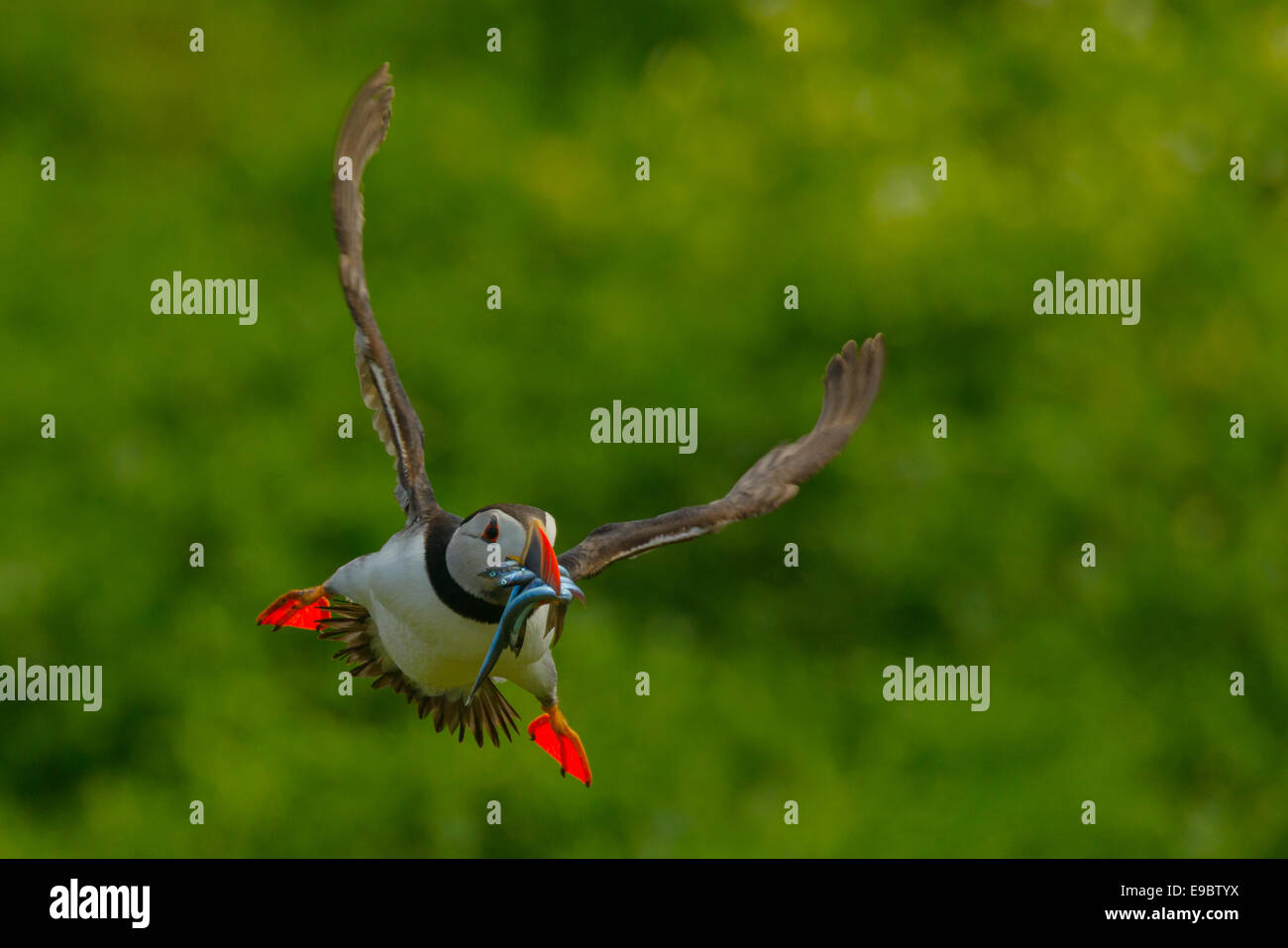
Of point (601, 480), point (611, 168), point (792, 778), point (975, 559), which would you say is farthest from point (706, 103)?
point (792, 778)

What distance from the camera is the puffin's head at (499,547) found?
7.11m

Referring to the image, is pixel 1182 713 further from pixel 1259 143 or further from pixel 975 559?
pixel 1259 143

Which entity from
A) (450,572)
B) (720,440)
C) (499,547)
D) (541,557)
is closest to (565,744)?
(450,572)

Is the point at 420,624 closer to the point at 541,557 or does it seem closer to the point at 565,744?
the point at 541,557

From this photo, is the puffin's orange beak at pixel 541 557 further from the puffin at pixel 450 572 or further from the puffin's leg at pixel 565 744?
the puffin's leg at pixel 565 744

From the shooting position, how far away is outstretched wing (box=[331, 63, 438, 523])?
27.8 feet

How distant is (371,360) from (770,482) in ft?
8.03

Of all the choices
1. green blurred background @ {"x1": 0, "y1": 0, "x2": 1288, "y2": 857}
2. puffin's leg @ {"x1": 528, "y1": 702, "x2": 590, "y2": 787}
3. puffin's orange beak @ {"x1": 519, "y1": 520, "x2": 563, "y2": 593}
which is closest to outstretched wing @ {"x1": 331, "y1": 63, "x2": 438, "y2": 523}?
puffin's orange beak @ {"x1": 519, "y1": 520, "x2": 563, "y2": 593}

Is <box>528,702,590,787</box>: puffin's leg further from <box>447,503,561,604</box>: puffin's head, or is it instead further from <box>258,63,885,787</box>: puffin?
<box>447,503,561,604</box>: puffin's head

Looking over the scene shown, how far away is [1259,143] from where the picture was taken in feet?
88.2

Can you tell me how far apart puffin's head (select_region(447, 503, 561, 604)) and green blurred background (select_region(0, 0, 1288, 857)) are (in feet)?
44.2

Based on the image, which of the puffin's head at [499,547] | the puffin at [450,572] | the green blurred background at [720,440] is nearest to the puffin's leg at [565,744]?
the puffin at [450,572]

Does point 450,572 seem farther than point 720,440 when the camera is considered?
No

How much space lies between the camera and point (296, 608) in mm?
8742
